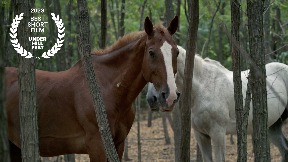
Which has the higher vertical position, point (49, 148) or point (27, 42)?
point (27, 42)

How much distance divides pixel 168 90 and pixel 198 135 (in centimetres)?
280

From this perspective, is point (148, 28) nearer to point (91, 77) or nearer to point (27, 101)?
point (91, 77)

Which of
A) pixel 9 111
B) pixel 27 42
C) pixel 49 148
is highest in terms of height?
pixel 27 42

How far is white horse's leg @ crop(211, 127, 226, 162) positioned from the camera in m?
8.42

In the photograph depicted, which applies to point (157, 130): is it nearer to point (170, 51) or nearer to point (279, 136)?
point (279, 136)

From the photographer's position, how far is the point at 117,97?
6699 millimetres

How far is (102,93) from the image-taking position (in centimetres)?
671

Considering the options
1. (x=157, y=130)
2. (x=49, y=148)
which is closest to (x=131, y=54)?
(x=49, y=148)

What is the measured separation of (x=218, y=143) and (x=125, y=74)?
2373mm

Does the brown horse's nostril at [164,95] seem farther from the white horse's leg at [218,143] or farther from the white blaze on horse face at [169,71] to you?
the white horse's leg at [218,143]

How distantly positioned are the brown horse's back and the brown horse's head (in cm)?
108

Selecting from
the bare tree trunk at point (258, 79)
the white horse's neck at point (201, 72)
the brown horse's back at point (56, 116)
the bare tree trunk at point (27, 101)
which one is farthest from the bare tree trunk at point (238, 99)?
the white horse's neck at point (201, 72)

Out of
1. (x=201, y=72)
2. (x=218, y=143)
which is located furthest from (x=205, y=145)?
(x=201, y=72)

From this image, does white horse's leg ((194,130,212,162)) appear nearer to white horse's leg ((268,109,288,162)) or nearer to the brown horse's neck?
white horse's leg ((268,109,288,162))
